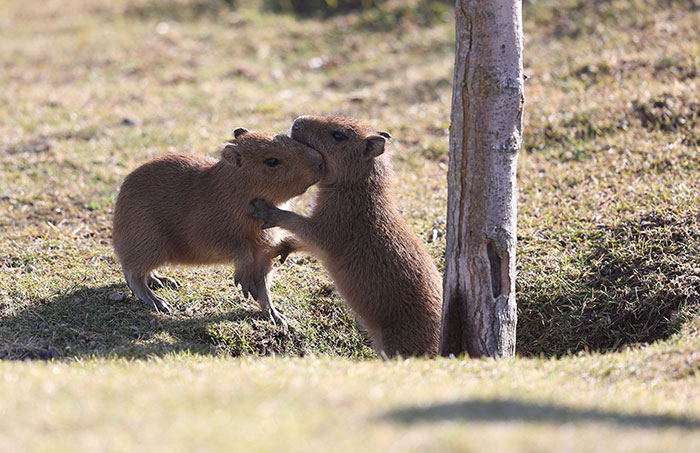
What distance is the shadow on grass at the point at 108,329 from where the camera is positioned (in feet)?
15.2

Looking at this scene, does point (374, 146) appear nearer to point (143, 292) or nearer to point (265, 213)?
point (265, 213)

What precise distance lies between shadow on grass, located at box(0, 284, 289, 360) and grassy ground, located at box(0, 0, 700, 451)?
0.06 feet

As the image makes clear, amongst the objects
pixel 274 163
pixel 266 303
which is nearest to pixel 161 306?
pixel 266 303

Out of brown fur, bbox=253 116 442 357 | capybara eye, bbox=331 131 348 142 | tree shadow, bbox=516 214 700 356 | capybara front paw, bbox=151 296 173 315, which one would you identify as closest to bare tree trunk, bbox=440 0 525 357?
brown fur, bbox=253 116 442 357

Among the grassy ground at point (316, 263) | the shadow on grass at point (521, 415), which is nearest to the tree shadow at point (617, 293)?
the grassy ground at point (316, 263)

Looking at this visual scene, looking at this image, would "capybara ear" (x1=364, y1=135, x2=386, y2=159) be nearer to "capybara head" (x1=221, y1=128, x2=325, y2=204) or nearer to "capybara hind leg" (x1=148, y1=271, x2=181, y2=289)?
"capybara head" (x1=221, y1=128, x2=325, y2=204)

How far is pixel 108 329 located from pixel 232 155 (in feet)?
4.55

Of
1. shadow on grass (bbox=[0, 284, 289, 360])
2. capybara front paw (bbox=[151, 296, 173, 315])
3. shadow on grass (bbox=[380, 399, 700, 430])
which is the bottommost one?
shadow on grass (bbox=[0, 284, 289, 360])

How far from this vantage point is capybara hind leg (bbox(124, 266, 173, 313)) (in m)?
5.23

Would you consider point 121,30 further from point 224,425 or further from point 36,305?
point 224,425

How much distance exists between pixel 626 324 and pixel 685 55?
4.68 meters

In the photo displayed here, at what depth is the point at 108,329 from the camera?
498 cm

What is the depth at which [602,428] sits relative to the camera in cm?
279

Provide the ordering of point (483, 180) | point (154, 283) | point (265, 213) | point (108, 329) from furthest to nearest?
point (154, 283) → point (265, 213) → point (108, 329) → point (483, 180)
